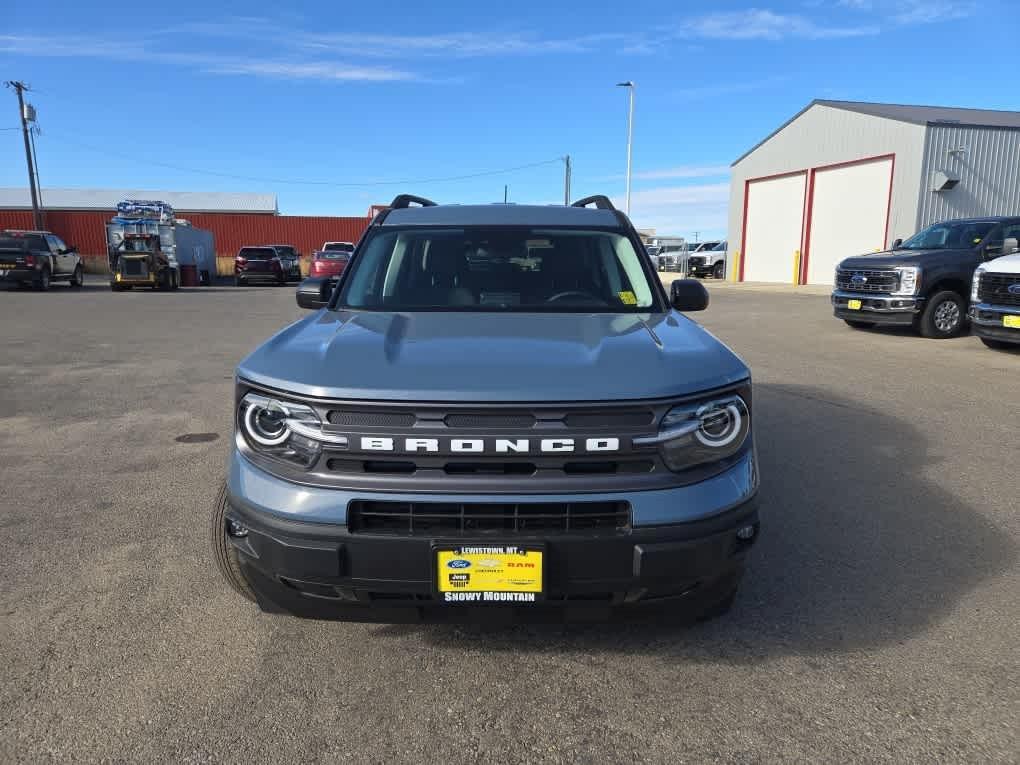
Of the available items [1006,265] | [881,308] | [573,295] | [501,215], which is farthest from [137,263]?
[573,295]

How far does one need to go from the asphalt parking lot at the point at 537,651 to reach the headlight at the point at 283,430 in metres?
0.83

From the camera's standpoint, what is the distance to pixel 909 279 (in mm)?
11344

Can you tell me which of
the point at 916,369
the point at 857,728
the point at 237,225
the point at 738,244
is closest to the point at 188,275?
the point at 237,225

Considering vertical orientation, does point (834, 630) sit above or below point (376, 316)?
below

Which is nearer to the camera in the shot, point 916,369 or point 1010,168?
point 916,369

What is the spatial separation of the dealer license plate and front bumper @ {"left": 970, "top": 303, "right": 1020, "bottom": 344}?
9.55 meters

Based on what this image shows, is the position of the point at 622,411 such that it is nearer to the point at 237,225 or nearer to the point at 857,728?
the point at 857,728

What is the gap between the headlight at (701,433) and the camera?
7.54ft

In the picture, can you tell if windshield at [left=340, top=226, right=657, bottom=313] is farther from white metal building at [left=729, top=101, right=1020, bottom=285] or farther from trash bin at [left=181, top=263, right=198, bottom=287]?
trash bin at [left=181, top=263, right=198, bottom=287]

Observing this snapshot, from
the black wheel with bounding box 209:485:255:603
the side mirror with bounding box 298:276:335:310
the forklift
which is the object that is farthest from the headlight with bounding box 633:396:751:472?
the forklift

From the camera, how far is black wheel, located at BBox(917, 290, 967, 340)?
11453 mm

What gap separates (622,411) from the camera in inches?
89.2

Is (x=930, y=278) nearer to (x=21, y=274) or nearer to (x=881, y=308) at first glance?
(x=881, y=308)

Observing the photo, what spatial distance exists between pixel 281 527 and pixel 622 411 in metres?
1.11
